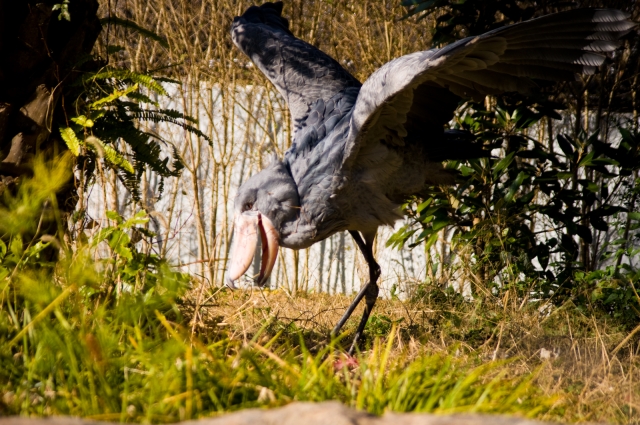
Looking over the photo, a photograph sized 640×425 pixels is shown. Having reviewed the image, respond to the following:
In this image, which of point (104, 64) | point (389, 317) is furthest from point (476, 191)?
point (104, 64)

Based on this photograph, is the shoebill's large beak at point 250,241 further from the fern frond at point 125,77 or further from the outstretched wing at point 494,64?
the fern frond at point 125,77

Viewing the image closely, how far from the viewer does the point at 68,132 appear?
90.4 inches

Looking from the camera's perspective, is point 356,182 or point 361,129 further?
point 356,182

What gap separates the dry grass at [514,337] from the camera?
1972mm

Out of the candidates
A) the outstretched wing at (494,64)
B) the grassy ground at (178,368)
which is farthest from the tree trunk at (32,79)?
the outstretched wing at (494,64)

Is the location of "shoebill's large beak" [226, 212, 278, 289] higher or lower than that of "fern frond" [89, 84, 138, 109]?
lower

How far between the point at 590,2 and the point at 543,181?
4.21 feet

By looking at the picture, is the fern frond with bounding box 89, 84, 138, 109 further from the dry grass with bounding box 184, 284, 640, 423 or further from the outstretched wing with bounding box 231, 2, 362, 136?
the outstretched wing with bounding box 231, 2, 362, 136

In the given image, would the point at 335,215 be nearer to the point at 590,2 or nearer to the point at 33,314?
the point at 33,314

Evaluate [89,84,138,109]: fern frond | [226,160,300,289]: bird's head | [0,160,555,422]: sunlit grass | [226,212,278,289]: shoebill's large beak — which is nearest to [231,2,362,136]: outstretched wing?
[226,160,300,289]: bird's head

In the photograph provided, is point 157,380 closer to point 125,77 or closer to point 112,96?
point 112,96

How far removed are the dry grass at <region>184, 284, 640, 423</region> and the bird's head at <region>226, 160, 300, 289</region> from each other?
18 centimetres

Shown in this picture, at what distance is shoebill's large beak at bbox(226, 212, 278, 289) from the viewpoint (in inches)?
111

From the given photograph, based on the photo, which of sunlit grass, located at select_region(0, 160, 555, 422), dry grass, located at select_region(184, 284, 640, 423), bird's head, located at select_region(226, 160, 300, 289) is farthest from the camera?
bird's head, located at select_region(226, 160, 300, 289)
